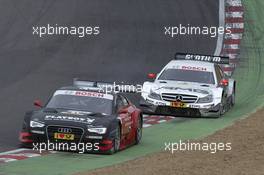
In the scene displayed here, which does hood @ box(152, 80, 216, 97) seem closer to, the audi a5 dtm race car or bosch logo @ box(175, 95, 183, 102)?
the audi a5 dtm race car

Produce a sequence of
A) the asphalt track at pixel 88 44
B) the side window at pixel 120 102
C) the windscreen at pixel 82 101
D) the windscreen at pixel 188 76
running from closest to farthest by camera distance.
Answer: the windscreen at pixel 82 101
the side window at pixel 120 102
the windscreen at pixel 188 76
the asphalt track at pixel 88 44

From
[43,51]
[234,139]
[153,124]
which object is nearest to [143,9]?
[43,51]

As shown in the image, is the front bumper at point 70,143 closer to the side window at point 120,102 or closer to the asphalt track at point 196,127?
the asphalt track at point 196,127

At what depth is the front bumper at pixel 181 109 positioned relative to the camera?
925 inches

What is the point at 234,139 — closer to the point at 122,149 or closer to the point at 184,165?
the point at 122,149

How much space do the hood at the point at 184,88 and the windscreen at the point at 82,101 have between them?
547cm

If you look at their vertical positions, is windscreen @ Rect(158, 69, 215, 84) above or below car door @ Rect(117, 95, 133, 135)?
above

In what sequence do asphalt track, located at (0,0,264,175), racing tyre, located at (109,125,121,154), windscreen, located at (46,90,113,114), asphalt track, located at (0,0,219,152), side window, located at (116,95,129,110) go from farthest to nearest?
asphalt track, located at (0,0,219,152), side window, located at (116,95,129,110), windscreen, located at (46,90,113,114), racing tyre, located at (109,125,121,154), asphalt track, located at (0,0,264,175)

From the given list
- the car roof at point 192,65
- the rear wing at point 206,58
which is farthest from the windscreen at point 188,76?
the rear wing at point 206,58

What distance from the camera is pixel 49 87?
82.4 feet

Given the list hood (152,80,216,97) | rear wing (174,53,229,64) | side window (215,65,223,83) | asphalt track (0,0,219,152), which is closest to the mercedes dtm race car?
asphalt track (0,0,219,152)

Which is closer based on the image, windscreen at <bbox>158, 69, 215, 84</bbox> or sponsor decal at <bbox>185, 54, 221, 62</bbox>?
windscreen at <bbox>158, 69, 215, 84</bbox>

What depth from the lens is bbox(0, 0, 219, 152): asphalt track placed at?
25495mm

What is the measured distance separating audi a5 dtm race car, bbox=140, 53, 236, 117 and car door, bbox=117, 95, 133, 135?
4.51 meters
